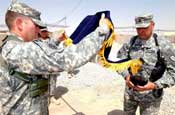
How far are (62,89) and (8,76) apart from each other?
6658mm

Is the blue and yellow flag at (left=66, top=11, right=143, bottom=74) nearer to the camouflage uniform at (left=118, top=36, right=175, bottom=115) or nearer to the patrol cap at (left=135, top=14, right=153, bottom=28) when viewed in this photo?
the camouflage uniform at (left=118, top=36, right=175, bottom=115)

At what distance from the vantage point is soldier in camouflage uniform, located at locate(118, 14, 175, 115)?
4219 mm

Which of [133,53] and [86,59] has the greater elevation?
[86,59]

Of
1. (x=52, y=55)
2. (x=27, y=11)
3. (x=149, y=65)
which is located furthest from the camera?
(x=149, y=65)

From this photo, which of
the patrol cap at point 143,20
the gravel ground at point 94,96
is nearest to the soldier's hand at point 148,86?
Result: the patrol cap at point 143,20

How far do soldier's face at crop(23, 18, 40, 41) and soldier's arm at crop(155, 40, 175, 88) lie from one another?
205cm

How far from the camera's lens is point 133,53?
461cm

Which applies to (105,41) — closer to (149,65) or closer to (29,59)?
(149,65)

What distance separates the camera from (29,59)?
7.98 feet

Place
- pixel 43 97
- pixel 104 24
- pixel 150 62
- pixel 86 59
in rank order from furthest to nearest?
1. pixel 150 62
2. pixel 43 97
3. pixel 104 24
4. pixel 86 59

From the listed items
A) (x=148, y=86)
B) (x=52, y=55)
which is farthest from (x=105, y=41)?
(x=52, y=55)

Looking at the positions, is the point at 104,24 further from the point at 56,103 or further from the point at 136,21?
the point at 56,103

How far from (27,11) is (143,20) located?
2.18 meters

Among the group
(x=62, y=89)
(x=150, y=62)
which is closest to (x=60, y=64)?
(x=150, y=62)
